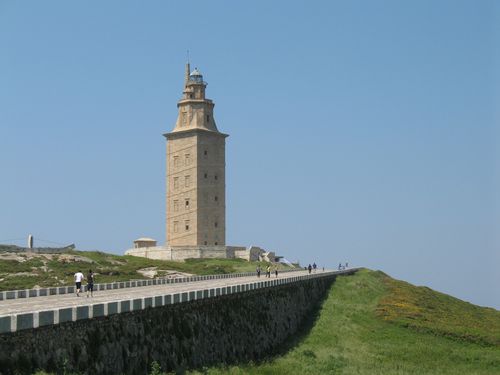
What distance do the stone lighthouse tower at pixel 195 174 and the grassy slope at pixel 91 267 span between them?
12.5m

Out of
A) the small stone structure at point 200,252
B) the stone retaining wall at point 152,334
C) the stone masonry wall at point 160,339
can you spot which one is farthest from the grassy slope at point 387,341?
the small stone structure at point 200,252

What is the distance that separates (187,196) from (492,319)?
2105 inches

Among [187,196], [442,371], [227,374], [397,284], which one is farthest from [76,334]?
[187,196]

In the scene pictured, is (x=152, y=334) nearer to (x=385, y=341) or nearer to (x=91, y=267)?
(x=385, y=341)

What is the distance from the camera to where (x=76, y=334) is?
67.9ft

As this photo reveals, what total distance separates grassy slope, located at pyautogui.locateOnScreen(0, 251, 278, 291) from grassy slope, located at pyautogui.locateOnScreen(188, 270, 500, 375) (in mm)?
18801

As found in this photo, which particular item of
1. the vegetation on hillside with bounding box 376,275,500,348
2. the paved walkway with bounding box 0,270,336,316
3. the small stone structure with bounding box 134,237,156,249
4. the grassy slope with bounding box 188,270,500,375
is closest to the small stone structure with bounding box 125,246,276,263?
the small stone structure with bounding box 134,237,156,249

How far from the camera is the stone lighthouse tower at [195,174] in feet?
383

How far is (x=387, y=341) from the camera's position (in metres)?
50.9

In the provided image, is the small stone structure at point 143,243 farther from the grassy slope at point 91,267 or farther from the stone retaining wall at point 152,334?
the stone retaining wall at point 152,334

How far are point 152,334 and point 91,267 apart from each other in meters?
53.6

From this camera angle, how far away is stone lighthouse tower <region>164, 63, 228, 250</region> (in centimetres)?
11669

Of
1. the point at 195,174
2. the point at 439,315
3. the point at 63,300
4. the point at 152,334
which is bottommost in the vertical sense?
the point at 439,315

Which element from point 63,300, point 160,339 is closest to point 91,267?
point 63,300
